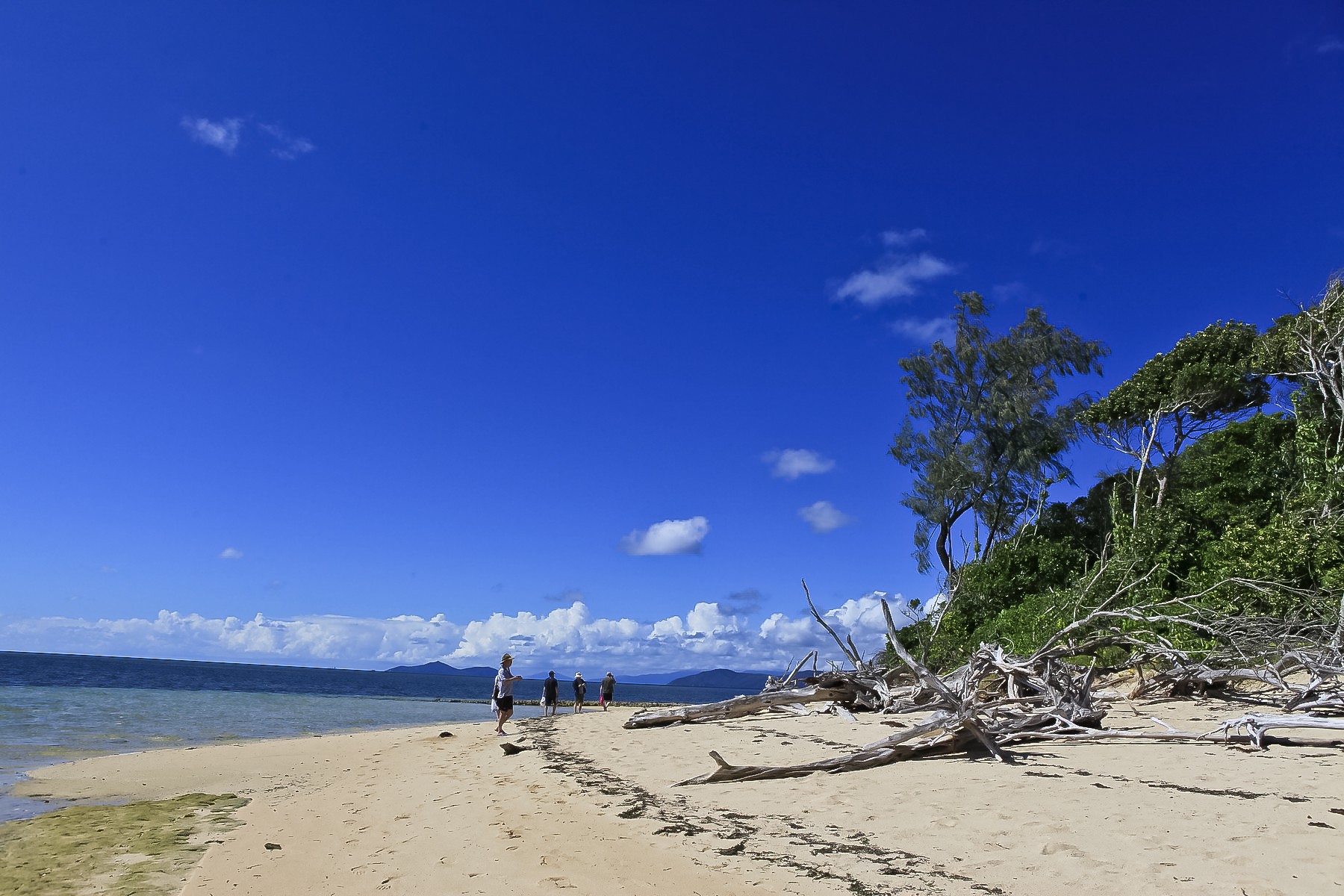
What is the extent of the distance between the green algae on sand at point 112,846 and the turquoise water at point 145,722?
1.03m

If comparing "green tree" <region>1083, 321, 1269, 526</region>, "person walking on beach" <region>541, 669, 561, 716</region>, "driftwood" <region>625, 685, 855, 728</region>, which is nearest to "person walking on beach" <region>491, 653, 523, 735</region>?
"driftwood" <region>625, 685, 855, 728</region>

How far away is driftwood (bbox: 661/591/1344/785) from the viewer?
8242 millimetres

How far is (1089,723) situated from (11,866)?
10799 mm

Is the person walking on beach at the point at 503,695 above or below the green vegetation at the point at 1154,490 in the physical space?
below

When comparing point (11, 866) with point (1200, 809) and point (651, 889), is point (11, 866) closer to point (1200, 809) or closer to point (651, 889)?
point (651, 889)

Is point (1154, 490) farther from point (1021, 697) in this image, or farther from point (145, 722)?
point (145, 722)

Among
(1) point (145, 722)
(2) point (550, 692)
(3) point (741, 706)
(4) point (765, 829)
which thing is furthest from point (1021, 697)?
(1) point (145, 722)

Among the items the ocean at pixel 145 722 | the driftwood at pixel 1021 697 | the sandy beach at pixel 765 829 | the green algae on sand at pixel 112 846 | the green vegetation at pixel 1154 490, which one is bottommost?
the ocean at pixel 145 722

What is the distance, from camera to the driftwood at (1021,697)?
27.0 ft

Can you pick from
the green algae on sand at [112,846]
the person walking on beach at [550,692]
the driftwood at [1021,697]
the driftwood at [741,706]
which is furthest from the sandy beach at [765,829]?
the person walking on beach at [550,692]

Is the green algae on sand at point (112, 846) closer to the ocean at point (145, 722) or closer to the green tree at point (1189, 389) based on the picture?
the ocean at point (145, 722)

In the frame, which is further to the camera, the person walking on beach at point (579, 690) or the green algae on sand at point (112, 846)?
the person walking on beach at point (579, 690)

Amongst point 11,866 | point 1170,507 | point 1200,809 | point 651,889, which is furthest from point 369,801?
point 1170,507

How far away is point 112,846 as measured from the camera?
22.0 feet
